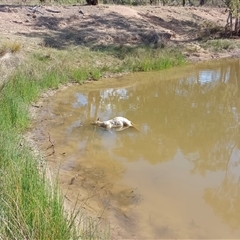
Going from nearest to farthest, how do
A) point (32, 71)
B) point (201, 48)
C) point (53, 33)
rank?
point (32, 71), point (53, 33), point (201, 48)

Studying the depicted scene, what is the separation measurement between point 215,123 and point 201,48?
7687 mm

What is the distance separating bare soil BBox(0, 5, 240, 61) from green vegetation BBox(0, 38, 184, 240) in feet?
3.01

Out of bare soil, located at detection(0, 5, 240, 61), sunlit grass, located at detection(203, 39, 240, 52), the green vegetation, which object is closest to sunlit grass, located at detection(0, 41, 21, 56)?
the green vegetation

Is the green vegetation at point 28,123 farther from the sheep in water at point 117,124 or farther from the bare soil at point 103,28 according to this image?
the sheep in water at point 117,124

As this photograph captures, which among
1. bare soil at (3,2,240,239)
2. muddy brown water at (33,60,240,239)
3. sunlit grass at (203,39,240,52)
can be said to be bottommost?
sunlit grass at (203,39,240,52)

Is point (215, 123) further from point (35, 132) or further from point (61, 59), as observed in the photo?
point (61, 59)

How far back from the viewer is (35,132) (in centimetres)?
626

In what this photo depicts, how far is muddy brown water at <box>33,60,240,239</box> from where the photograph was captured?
4.08 metres

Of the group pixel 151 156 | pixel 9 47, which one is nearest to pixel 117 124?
pixel 151 156

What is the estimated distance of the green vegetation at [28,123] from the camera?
2.69 meters

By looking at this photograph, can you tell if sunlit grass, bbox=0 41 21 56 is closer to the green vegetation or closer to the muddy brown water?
the green vegetation

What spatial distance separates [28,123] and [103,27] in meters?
8.26

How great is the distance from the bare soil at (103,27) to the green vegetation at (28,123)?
0.92m

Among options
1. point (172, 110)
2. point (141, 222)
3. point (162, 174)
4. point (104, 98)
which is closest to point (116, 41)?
point (104, 98)
